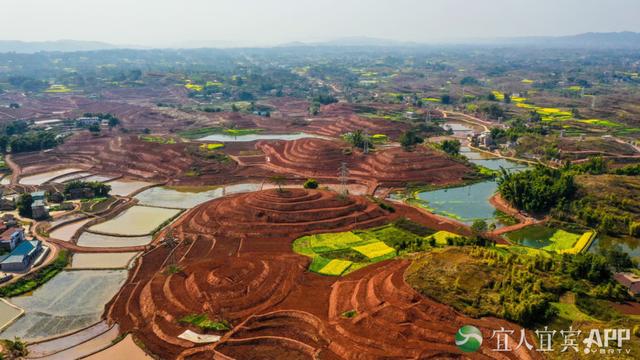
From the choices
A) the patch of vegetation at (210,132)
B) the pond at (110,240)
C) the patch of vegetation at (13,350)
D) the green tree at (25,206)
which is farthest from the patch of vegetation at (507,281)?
the patch of vegetation at (210,132)

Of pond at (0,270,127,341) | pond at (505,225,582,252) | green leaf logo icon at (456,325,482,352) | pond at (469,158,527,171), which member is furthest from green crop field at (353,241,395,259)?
pond at (469,158,527,171)

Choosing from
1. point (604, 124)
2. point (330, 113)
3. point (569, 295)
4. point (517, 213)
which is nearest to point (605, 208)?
point (517, 213)

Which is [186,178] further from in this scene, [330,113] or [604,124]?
[604,124]

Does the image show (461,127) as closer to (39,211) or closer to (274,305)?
(274,305)

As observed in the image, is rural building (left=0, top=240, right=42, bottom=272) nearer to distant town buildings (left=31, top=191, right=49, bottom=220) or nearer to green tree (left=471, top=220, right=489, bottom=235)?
distant town buildings (left=31, top=191, right=49, bottom=220)

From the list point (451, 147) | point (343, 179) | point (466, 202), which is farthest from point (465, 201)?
point (451, 147)
